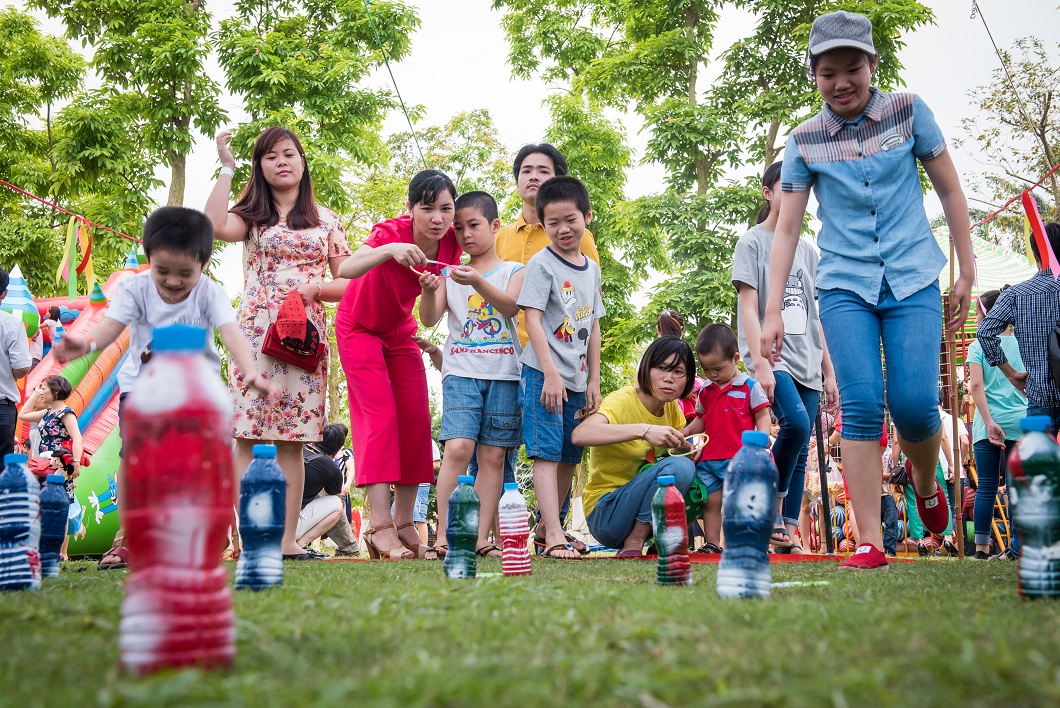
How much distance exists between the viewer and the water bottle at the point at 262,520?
2717mm

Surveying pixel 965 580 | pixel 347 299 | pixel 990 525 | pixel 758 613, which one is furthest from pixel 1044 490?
pixel 990 525

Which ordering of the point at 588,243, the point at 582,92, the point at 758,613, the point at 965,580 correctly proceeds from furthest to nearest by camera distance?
the point at 582,92 → the point at 588,243 → the point at 965,580 → the point at 758,613

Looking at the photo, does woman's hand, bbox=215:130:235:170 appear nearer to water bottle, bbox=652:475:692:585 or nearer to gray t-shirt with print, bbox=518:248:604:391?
gray t-shirt with print, bbox=518:248:604:391

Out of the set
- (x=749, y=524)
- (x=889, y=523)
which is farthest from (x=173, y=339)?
(x=889, y=523)

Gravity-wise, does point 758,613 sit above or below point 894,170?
below

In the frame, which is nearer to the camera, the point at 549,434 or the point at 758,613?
the point at 758,613

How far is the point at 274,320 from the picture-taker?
4.87 metres

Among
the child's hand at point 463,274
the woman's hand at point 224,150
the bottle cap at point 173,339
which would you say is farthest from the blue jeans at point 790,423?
the bottle cap at point 173,339

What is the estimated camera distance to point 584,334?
550cm

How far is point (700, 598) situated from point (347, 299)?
3465mm

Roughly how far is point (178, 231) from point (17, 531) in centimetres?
116

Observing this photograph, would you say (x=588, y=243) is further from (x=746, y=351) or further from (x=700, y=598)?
(x=700, y=598)

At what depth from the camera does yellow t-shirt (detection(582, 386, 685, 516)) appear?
542cm

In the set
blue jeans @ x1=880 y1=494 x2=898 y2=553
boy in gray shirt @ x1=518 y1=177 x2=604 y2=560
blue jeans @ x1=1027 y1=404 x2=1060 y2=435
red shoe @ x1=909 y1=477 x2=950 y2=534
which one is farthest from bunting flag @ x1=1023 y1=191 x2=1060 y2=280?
blue jeans @ x1=880 y1=494 x2=898 y2=553
